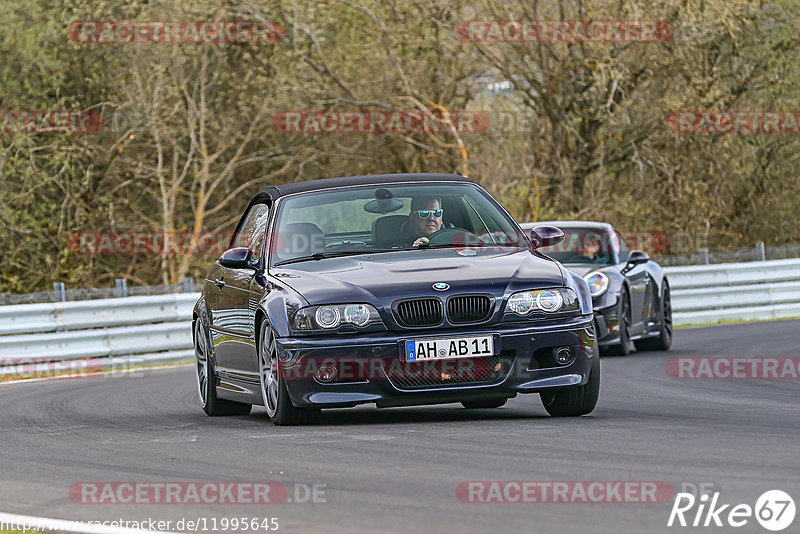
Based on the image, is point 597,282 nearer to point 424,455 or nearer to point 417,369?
point 417,369

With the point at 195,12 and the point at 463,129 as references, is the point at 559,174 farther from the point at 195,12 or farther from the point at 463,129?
the point at 195,12

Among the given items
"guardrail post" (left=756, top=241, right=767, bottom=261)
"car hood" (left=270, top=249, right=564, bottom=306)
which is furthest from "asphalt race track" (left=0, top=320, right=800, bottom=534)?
"guardrail post" (left=756, top=241, right=767, bottom=261)

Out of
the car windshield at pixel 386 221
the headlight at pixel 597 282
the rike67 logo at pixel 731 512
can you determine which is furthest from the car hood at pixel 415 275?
the headlight at pixel 597 282

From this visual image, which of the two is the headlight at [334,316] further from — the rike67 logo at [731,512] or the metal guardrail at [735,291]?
the metal guardrail at [735,291]

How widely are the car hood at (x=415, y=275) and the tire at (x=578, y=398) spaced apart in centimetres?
62

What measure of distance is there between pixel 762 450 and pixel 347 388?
2475 millimetres

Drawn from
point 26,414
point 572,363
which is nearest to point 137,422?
point 26,414

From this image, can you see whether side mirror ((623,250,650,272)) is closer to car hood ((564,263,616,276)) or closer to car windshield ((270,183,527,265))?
car hood ((564,263,616,276))

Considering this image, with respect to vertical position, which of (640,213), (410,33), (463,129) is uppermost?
(410,33)

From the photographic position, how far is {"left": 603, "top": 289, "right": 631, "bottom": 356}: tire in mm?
15797

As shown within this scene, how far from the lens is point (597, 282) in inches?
621

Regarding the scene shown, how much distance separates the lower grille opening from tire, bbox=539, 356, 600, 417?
28.3 inches

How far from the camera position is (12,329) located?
1736 centimetres

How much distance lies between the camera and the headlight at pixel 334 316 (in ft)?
27.2
